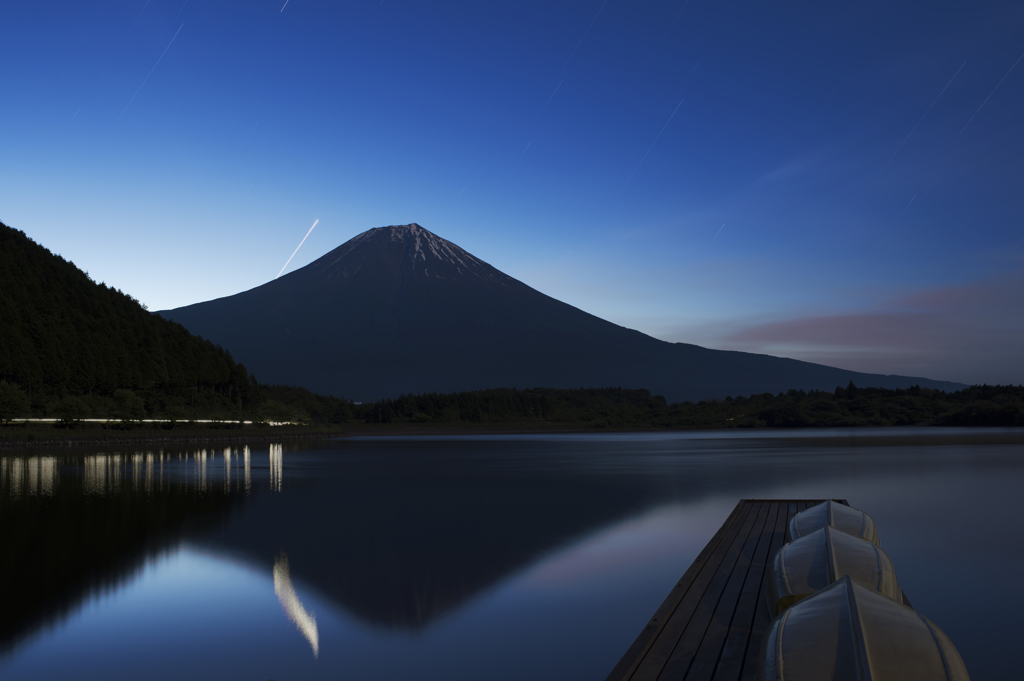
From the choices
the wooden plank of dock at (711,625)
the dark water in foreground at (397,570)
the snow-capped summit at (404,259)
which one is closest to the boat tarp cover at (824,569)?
the wooden plank of dock at (711,625)

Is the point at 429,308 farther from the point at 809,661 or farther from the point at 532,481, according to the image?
the point at 809,661

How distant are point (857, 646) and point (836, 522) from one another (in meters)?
4.95

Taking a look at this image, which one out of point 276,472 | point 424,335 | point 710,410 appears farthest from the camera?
point 424,335

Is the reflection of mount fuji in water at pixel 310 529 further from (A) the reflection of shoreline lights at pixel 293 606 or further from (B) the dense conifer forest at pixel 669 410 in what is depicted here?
(B) the dense conifer forest at pixel 669 410

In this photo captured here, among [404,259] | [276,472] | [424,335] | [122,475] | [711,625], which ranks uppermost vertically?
[404,259]

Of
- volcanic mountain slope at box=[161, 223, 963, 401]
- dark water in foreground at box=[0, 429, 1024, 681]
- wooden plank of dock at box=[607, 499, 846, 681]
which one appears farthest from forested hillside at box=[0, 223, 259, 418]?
volcanic mountain slope at box=[161, 223, 963, 401]

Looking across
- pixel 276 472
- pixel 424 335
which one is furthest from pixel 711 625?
pixel 424 335

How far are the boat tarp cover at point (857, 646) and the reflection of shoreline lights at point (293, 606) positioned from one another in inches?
161

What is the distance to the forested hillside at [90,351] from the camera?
172 ft

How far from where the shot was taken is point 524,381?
156 metres

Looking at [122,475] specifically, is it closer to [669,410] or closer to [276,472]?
[276,472]

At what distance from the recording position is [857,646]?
3.70m

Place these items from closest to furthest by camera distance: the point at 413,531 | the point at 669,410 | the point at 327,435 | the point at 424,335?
the point at 413,531 → the point at 327,435 → the point at 669,410 → the point at 424,335

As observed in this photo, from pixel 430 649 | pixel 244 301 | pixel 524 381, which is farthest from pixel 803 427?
pixel 244 301
